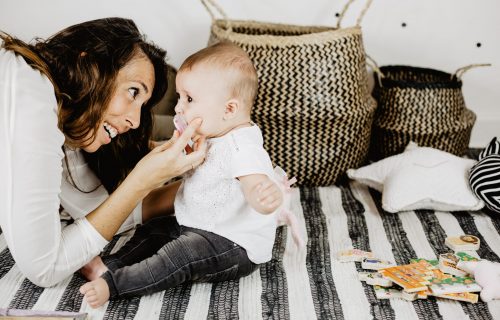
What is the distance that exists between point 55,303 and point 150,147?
21.3 inches

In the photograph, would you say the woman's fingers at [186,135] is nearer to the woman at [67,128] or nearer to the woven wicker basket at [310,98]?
the woman at [67,128]

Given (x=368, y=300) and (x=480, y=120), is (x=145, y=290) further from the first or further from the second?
(x=480, y=120)

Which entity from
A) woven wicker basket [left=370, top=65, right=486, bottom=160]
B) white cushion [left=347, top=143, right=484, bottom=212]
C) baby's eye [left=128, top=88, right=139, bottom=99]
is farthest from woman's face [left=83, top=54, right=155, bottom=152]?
woven wicker basket [left=370, top=65, right=486, bottom=160]

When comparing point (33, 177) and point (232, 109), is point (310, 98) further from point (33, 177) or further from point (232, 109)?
point (33, 177)

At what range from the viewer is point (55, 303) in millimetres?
1239

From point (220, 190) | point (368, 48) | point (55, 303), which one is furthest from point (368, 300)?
point (368, 48)

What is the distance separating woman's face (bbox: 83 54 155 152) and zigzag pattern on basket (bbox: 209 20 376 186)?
56cm

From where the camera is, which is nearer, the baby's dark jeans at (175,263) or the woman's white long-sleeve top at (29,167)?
the woman's white long-sleeve top at (29,167)

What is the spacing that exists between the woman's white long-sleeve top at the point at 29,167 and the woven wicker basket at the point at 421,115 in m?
1.29

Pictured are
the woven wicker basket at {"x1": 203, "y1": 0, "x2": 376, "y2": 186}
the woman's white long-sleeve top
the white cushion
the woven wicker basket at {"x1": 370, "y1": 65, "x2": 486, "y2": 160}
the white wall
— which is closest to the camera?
the woman's white long-sleeve top

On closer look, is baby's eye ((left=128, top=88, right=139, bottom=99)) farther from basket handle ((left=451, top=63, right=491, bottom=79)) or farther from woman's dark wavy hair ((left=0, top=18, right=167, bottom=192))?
basket handle ((left=451, top=63, right=491, bottom=79))

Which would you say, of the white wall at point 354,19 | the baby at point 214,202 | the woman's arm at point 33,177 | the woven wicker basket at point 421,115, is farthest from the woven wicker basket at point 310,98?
the woman's arm at point 33,177

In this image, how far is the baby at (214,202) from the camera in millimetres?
1227

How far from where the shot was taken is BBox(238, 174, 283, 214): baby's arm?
3.68 feet
